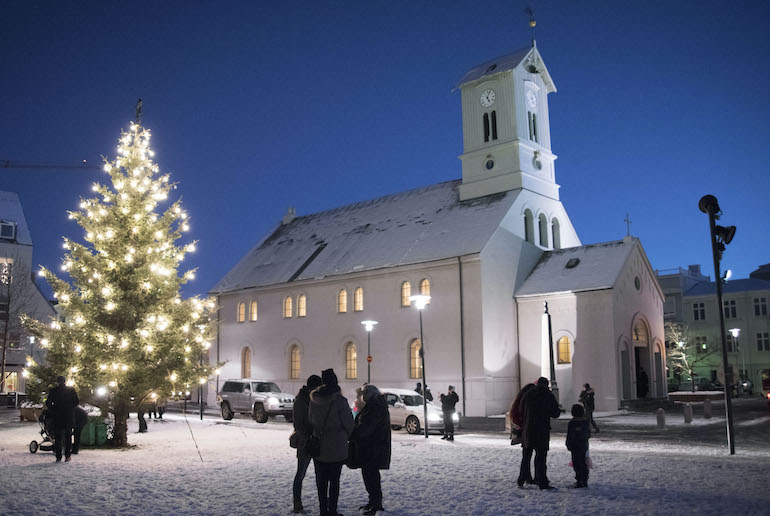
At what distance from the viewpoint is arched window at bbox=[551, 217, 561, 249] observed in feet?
133

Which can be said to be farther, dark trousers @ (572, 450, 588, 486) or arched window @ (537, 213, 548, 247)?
arched window @ (537, 213, 548, 247)

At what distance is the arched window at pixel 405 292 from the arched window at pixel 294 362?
8.93 metres

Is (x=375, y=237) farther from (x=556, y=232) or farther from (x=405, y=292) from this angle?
(x=556, y=232)

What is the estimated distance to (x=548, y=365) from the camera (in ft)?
109

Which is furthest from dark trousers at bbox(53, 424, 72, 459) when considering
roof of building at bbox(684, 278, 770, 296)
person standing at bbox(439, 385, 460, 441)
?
roof of building at bbox(684, 278, 770, 296)

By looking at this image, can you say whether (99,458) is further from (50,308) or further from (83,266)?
(50,308)

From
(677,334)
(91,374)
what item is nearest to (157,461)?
(91,374)

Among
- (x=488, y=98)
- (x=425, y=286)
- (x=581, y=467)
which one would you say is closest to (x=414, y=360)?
(x=425, y=286)

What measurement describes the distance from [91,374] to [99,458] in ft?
9.59

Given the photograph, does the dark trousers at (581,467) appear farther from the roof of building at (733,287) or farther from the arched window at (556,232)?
the roof of building at (733,287)

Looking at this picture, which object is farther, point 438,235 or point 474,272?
point 438,235

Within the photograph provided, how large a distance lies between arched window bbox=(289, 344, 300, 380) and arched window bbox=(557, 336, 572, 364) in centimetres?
1639

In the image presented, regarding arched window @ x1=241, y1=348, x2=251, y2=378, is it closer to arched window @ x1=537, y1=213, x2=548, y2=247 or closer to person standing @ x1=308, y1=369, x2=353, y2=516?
arched window @ x1=537, y1=213, x2=548, y2=247

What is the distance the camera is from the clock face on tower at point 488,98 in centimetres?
4056
